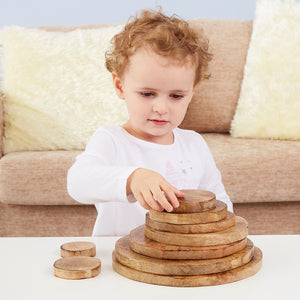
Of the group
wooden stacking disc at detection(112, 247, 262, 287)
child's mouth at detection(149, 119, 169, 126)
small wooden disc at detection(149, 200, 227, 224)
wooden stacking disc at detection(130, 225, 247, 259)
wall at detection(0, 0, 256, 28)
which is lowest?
wooden stacking disc at detection(112, 247, 262, 287)

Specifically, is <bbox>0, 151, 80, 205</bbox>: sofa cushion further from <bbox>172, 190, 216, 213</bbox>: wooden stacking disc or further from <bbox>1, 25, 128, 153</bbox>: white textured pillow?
<bbox>172, 190, 216, 213</bbox>: wooden stacking disc

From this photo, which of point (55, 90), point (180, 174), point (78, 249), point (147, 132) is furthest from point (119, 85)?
point (55, 90)

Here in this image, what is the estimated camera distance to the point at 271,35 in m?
2.52

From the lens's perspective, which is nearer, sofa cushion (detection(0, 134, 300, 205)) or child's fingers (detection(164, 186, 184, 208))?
child's fingers (detection(164, 186, 184, 208))

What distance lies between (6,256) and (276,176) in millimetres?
1363

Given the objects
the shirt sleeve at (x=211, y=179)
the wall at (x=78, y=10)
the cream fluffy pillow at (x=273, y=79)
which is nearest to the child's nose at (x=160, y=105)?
the shirt sleeve at (x=211, y=179)

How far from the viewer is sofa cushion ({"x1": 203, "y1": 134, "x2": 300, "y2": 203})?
6.82 feet

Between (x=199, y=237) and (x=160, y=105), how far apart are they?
1.40ft

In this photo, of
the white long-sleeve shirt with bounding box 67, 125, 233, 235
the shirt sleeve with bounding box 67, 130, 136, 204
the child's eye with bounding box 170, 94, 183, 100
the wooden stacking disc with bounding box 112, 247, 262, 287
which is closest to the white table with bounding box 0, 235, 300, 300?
the wooden stacking disc with bounding box 112, 247, 262, 287

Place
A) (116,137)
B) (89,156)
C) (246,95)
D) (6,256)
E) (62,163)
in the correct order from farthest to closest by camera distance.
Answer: (246,95) → (62,163) → (116,137) → (89,156) → (6,256)

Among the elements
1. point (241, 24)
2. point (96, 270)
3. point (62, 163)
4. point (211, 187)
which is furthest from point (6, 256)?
point (241, 24)

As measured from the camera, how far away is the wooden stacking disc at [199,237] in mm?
856

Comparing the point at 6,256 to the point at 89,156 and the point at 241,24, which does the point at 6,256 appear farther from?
the point at 241,24

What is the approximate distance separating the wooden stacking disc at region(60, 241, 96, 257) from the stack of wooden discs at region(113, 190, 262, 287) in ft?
0.26
